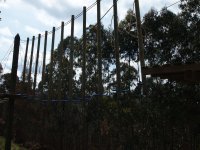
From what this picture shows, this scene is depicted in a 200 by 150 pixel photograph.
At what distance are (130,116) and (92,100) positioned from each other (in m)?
2.70

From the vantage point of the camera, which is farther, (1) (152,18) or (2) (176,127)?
(1) (152,18)

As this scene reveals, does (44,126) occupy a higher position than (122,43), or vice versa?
(122,43)

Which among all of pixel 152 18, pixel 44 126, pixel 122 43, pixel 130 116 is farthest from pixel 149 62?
pixel 130 116

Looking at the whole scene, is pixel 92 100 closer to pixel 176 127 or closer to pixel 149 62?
pixel 176 127

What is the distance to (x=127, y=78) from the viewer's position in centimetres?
3005

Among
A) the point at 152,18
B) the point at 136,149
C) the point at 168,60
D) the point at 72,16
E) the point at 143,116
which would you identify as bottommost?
the point at 136,149

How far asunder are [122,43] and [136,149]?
2059 cm

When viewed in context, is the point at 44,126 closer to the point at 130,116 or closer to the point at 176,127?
the point at 130,116

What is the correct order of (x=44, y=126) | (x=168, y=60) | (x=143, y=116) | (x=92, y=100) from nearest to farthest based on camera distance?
(x=143, y=116) → (x=92, y=100) → (x=44, y=126) → (x=168, y=60)

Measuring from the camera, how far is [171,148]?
762 centimetres

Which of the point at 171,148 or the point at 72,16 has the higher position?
the point at 72,16

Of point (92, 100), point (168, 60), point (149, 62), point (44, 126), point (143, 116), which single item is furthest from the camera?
point (149, 62)

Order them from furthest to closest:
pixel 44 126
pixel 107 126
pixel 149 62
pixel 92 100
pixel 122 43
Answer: pixel 122 43 < pixel 149 62 < pixel 44 126 < pixel 92 100 < pixel 107 126

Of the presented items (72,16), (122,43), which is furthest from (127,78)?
(72,16)
